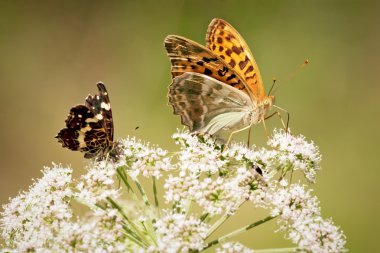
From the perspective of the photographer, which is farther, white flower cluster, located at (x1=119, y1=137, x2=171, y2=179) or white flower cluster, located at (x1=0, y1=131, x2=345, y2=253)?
white flower cluster, located at (x1=119, y1=137, x2=171, y2=179)

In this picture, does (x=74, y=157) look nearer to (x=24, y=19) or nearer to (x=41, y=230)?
(x=24, y=19)

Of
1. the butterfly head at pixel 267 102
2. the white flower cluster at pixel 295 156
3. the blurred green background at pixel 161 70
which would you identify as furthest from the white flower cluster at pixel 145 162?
the blurred green background at pixel 161 70

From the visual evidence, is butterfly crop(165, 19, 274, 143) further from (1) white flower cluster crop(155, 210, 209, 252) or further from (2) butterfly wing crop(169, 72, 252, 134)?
(1) white flower cluster crop(155, 210, 209, 252)

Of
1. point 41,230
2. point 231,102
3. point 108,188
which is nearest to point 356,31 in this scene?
point 231,102

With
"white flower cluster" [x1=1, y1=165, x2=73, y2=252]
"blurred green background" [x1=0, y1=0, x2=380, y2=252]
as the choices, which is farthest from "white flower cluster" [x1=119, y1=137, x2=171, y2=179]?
"blurred green background" [x1=0, y1=0, x2=380, y2=252]

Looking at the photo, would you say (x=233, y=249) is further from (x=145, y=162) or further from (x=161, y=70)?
(x=161, y=70)

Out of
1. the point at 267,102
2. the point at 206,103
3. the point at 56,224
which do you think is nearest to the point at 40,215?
the point at 56,224
